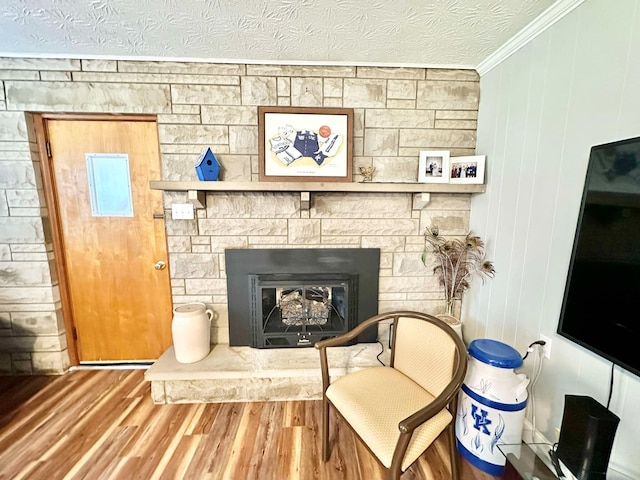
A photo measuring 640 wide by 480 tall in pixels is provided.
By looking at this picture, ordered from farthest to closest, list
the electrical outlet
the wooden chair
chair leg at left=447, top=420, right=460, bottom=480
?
the electrical outlet < chair leg at left=447, top=420, right=460, bottom=480 < the wooden chair

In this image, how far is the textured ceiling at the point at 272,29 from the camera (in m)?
1.33

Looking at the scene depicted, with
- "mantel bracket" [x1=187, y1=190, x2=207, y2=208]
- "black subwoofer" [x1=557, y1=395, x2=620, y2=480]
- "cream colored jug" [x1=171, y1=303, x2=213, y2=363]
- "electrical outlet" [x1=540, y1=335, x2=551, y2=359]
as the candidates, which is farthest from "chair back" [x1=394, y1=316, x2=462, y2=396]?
"mantel bracket" [x1=187, y1=190, x2=207, y2=208]

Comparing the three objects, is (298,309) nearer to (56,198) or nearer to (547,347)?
(547,347)

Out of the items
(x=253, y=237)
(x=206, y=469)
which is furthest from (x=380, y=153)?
(x=206, y=469)

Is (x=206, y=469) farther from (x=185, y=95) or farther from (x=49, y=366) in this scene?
(x=185, y=95)

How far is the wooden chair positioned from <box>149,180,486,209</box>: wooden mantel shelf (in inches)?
32.0

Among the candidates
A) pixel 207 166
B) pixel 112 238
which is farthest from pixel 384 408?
pixel 112 238

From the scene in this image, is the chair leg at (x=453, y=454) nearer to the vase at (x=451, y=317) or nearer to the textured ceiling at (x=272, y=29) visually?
the vase at (x=451, y=317)

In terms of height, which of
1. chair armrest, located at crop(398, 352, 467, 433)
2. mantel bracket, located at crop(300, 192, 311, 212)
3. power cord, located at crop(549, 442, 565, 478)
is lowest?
power cord, located at crop(549, 442, 565, 478)

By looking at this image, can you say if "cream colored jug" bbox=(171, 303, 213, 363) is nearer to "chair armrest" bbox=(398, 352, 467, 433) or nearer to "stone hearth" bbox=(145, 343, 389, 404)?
"stone hearth" bbox=(145, 343, 389, 404)

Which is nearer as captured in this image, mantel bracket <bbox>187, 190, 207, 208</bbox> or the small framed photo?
→ mantel bracket <bbox>187, 190, 207, 208</bbox>

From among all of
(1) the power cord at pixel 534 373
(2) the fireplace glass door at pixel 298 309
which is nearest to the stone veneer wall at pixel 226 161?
(2) the fireplace glass door at pixel 298 309

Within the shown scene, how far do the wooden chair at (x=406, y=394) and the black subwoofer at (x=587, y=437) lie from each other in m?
0.39

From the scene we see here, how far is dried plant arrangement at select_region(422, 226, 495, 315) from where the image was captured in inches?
75.1
